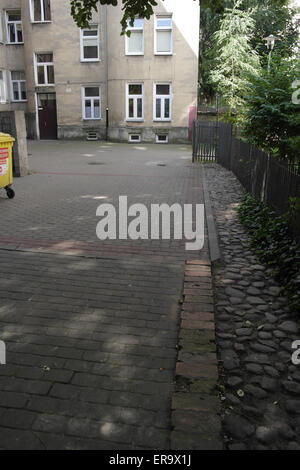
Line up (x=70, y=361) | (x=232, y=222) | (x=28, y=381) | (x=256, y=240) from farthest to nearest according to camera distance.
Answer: (x=232, y=222), (x=256, y=240), (x=70, y=361), (x=28, y=381)

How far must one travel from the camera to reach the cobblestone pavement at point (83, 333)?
271 centimetres

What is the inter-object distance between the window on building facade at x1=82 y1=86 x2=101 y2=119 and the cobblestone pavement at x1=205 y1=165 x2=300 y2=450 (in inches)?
950

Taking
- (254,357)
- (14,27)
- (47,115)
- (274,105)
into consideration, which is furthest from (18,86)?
(254,357)

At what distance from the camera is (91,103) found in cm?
2794

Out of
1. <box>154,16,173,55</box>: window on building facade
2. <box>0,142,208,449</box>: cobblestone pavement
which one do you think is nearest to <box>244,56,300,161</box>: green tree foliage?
<box>0,142,208,449</box>: cobblestone pavement

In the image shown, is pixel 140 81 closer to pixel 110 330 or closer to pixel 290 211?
pixel 290 211

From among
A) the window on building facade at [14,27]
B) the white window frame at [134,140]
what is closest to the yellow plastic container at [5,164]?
the white window frame at [134,140]

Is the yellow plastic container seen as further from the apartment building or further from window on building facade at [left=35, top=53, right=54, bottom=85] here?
window on building facade at [left=35, top=53, right=54, bottom=85]

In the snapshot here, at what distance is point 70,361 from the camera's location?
11.2 ft

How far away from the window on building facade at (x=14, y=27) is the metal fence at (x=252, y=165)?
1868cm

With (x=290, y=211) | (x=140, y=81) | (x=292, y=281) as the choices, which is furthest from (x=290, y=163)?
(x=140, y=81)

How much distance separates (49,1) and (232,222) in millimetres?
25636

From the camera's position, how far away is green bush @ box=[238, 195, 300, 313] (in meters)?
4.66

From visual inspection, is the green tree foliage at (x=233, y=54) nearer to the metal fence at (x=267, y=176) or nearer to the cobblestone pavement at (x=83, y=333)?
the metal fence at (x=267, y=176)
